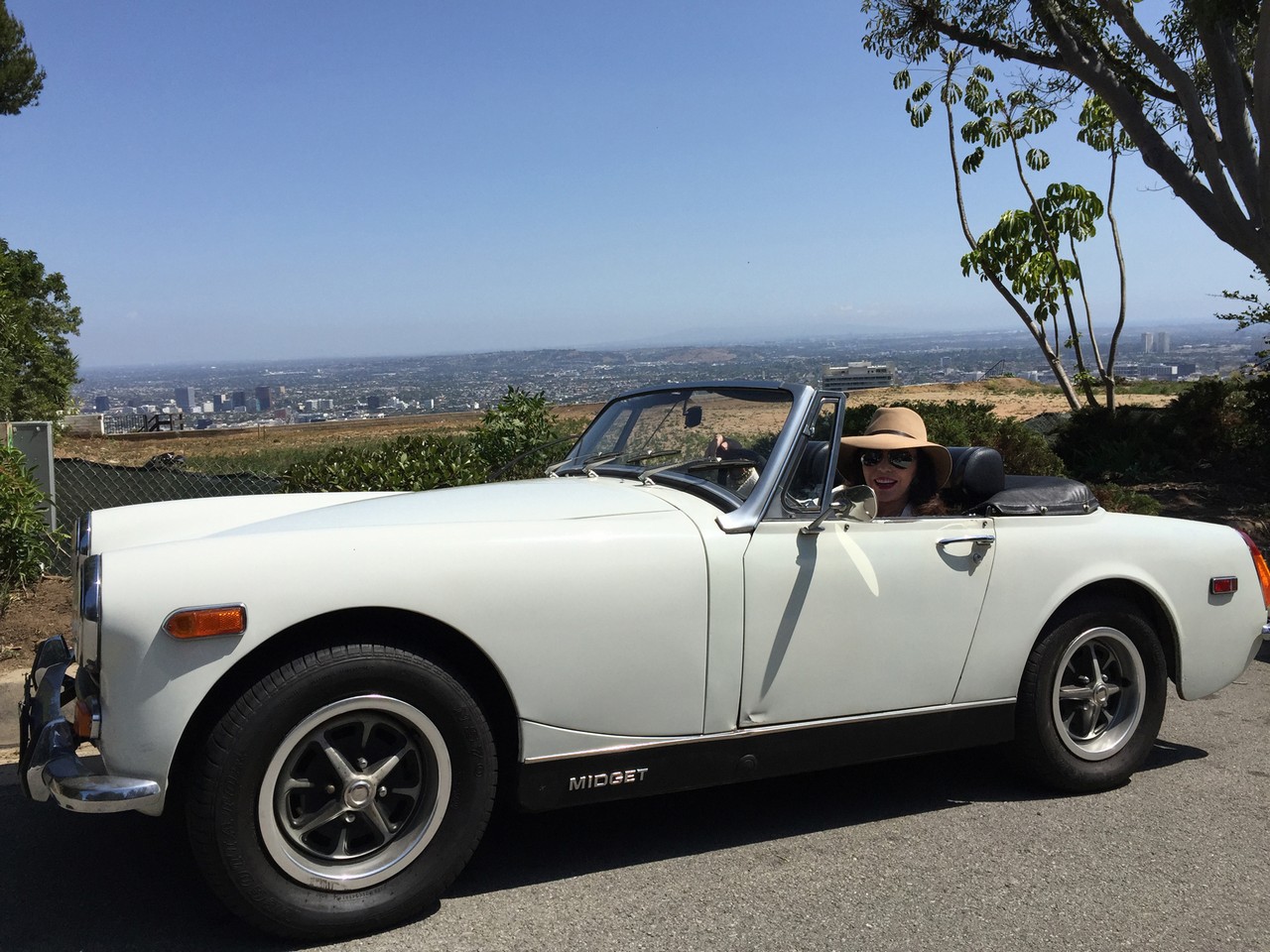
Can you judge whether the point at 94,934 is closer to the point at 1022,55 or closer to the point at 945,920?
the point at 945,920

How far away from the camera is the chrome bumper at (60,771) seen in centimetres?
261

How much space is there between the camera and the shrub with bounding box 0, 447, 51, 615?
5758 mm

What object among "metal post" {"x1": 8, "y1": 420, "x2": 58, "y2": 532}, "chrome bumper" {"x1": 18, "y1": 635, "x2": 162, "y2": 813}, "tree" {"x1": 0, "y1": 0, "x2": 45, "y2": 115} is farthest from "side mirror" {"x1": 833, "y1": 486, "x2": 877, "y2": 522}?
"tree" {"x1": 0, "y1": 0, "x2": 45, "y2": 115}

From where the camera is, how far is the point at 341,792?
2885mm

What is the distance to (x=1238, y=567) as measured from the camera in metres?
4.30

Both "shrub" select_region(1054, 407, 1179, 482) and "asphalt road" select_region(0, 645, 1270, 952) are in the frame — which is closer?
"asphalt road" select_region(0, 645, 1270, 952)

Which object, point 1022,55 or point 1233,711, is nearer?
point 1233,711

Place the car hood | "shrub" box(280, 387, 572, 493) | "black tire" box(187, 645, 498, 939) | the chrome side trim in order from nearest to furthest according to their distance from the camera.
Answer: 1. "black tire" box(187, 645, 498, 939)
2. the chrome side trim
3. the car hood
4. "shrub" box(280, 387, 572, 493)

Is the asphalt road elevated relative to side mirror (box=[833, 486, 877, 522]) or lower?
lower

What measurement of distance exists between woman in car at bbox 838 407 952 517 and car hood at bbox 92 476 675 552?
971 mm

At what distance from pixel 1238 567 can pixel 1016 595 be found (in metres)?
1.16

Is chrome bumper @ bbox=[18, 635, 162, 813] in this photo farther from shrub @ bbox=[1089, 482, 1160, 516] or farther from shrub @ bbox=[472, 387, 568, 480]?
shrub @ bbox=[1089, 482, 1160, 516]

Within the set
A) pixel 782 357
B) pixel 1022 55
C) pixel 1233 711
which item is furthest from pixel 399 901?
pixel 1022 55

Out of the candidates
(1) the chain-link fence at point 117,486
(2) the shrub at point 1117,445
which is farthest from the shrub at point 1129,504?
(1) the chain-link fence at point 117,486
